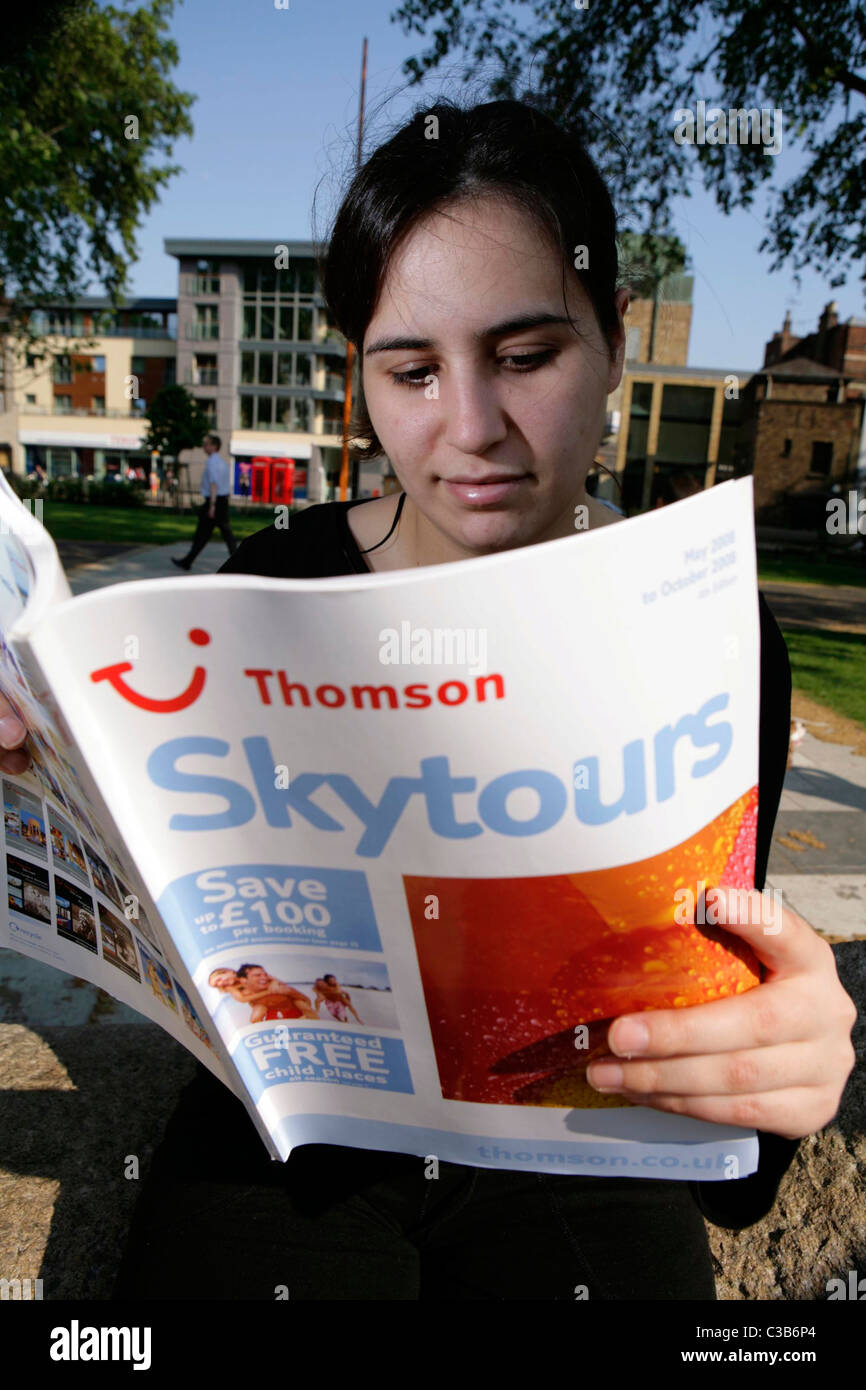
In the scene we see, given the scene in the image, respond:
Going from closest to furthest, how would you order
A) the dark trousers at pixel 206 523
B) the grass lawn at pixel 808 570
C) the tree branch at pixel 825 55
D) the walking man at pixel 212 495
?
the tree branch at pixel 825 55 → the dark trousers at pixel 206 523 → the walking man at pixel 212 495 → the grass lawn at pixel 808 570

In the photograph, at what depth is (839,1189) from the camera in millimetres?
A: 1163

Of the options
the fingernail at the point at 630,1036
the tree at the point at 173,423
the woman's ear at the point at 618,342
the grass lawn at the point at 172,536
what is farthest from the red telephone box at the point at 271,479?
the fingernail at the point at 630,1036

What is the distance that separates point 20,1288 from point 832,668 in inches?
309

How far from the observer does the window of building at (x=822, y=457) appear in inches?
1347

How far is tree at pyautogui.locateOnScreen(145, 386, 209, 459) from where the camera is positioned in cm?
3603

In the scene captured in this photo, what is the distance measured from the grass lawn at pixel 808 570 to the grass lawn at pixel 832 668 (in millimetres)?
6516

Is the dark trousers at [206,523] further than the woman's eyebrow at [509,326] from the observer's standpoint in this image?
Yes

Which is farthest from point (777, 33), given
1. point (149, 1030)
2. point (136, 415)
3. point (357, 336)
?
point (136, 415)

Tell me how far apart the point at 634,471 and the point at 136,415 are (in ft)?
75.2

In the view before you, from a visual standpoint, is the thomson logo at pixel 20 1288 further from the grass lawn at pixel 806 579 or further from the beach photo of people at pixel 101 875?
the grass lawn at pixel 806 579

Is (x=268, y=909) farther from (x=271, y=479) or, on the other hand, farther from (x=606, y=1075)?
(x=271, y=479)

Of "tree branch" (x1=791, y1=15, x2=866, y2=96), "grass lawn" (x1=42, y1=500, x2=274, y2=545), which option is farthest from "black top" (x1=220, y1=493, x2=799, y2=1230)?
"grass lawn" (x1=42, y1=500, x2=274, y2=545)

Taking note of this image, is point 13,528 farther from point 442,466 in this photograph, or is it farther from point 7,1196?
point 7,1196

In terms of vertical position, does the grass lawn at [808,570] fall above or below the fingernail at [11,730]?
below
